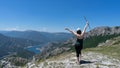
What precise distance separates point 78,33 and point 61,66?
Result: 13.7 feet

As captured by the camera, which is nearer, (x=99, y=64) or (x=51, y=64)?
(x=99, y=64)

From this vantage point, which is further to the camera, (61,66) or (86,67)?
(61,66)

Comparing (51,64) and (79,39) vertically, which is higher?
(79,39)

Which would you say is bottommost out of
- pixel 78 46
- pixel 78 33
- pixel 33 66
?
pixel 33 66

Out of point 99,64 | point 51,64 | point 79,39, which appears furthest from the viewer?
point 51,64

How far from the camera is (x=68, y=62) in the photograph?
2402cm

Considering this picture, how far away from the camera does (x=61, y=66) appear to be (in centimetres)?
2291

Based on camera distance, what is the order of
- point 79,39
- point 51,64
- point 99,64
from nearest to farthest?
point 79,39 < point 99,64 < point 51,64

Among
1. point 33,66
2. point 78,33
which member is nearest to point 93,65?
point 78,33

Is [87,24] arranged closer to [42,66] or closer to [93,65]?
[93,65]

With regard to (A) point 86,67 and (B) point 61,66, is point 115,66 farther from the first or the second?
(B) point 61,66

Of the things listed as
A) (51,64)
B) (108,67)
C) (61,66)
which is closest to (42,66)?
(51,64)

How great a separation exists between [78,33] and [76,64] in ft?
11.5

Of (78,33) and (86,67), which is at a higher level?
(78,33)
